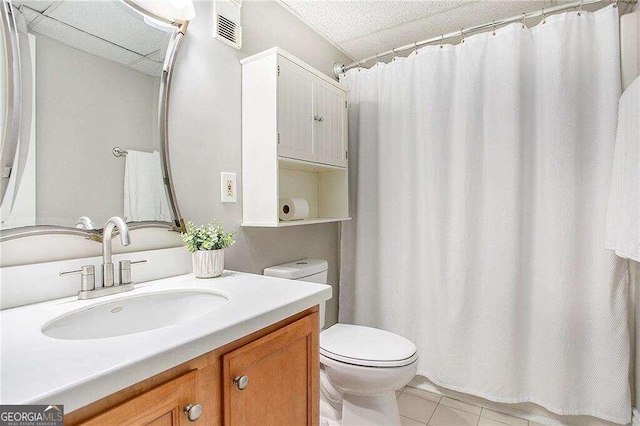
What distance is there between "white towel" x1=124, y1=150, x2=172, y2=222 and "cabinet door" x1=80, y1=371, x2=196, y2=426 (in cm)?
67

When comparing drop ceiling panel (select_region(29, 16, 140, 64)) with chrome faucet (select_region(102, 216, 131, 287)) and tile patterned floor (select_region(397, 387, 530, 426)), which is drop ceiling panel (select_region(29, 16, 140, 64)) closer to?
chrome faucet (select_region(102, 216, 131, 287))

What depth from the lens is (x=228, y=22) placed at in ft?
4.71

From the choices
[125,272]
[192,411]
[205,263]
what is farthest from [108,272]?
[192,411]

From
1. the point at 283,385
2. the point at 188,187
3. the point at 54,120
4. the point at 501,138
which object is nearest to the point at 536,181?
the point at 501,138

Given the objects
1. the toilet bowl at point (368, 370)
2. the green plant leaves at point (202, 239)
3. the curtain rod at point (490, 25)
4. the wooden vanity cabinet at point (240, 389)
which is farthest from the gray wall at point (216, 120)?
the wooden vanity cabinet at point (240, 389)

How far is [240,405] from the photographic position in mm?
750

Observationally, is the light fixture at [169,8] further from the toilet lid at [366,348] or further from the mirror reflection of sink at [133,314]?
the toilet lid at [366,348]

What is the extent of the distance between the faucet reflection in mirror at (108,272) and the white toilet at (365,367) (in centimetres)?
72

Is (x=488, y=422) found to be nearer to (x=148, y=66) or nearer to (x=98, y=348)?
(x=98, y=348)

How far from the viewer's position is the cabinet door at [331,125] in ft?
5.82

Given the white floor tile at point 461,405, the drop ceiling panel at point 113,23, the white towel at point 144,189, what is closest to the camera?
the drop ceiling panel at point 113,23

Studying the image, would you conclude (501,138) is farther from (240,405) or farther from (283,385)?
(240,405)

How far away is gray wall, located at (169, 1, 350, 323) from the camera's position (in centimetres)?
128

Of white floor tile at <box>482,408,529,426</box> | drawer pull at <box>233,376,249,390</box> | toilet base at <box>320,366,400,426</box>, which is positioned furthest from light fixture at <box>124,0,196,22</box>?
white floor tile at <box>482,408,529,426</box>
